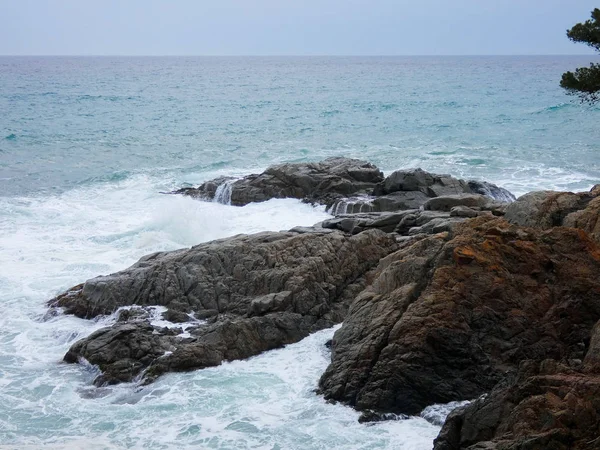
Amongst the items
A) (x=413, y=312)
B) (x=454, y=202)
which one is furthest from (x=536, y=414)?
(x=454, y=202)

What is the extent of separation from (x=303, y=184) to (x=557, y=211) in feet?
45.0

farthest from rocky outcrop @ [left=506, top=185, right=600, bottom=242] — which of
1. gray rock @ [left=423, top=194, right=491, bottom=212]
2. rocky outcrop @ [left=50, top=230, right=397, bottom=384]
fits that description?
gray rock @ [left=423, top=194, right=491, bottom=212]

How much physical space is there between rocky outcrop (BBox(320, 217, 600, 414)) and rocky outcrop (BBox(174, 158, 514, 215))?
33.3ft

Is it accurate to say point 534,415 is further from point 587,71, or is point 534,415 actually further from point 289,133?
point 289,133

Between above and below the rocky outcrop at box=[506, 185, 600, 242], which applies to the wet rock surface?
below

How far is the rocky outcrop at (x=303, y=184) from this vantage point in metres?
27.8

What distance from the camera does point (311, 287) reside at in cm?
1722

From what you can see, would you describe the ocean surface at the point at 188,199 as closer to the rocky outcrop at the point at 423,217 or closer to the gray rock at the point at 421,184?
the gray rock at the point at 421,184

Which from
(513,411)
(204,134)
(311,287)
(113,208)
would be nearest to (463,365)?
(513,411)

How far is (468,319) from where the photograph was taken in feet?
44.0

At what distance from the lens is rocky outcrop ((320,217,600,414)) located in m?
13.0

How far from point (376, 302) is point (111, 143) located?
36.3 meters

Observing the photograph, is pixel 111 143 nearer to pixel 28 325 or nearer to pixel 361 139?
pixel 361 139

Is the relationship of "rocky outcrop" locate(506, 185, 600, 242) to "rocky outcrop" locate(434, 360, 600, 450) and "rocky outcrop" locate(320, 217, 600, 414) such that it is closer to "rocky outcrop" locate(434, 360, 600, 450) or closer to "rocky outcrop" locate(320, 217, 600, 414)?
"rocky outcrop" locate(320, 217, 600, 414)
